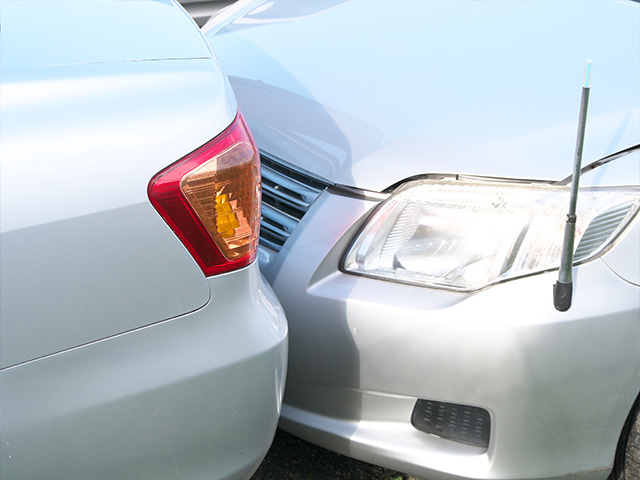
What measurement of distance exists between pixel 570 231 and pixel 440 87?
1.80 ft

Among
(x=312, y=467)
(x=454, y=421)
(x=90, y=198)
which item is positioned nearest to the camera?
(x=90, y=198)

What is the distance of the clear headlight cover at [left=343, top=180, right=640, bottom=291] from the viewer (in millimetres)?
1650

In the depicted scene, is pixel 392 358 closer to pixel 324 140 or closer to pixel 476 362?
pixel 476 362

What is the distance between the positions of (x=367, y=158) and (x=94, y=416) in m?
0.91

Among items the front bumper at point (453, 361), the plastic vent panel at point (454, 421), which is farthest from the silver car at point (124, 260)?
the plastic vent panel at point (454, 421)

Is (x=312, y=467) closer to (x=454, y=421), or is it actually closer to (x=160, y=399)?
(x=454, y=421)

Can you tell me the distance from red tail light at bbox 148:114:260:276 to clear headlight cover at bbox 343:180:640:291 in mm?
461

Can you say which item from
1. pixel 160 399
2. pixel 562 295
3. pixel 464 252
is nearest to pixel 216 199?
pixel 160 399

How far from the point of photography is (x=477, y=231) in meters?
1.72

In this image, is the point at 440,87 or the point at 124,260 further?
the point at 440,87

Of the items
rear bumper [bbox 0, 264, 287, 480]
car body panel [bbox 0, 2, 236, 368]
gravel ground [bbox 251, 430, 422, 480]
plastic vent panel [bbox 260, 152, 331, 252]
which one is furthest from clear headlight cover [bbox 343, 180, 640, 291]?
gravel ground [bbox 251, 430, 422, 480]

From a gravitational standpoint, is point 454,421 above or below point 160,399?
below

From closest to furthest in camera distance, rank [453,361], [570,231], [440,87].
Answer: [570,231], [453,361], [440,87]

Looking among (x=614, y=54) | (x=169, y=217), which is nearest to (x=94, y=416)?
(x=169, y=217)
